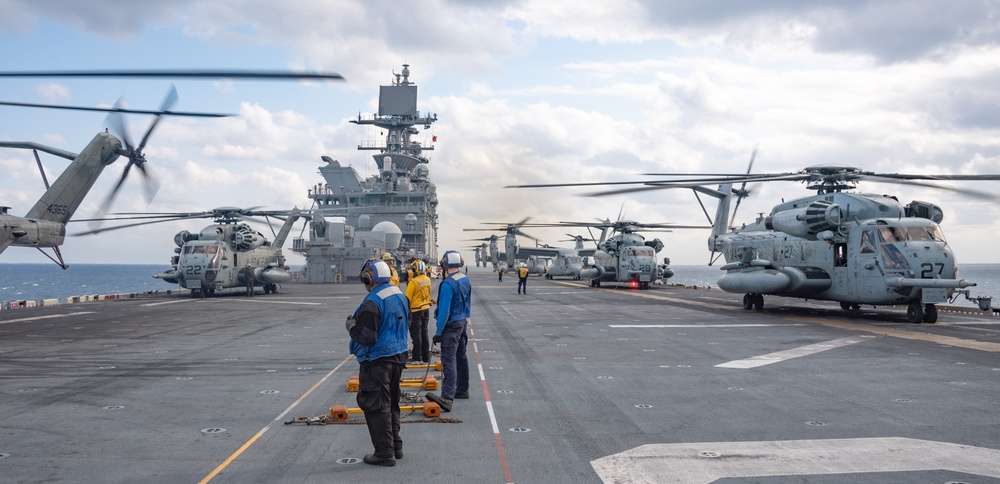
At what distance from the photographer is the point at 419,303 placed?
38.5 feet

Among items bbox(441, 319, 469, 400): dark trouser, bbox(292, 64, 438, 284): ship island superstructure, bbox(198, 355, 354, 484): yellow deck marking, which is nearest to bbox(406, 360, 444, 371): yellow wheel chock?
bbox(198, 355, 354, 484): yellow deck marking

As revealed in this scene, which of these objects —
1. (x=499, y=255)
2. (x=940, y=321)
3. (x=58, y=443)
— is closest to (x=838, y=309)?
(x=940, y=321)

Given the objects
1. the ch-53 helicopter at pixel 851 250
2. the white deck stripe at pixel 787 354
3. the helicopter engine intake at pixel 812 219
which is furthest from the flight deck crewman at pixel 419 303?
the helicopter engine intake at pixel 812 219

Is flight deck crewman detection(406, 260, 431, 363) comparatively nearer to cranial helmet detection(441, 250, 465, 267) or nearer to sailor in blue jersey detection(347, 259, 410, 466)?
cranial helmet detection(441, 250, 465, 267)

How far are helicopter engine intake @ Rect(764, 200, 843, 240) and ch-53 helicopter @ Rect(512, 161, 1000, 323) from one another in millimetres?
29

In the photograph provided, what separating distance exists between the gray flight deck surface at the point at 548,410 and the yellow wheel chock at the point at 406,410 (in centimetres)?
16

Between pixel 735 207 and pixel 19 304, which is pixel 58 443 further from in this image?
pixel 735 207

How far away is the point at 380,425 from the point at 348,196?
68361 mm

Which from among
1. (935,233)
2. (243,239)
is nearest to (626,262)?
(243,239)

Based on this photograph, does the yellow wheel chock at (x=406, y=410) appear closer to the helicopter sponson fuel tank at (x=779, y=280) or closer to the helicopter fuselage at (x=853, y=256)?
the helicopter fuselage at (x=853, y=256)

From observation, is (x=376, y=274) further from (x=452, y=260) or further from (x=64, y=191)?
(x=64, y=191)

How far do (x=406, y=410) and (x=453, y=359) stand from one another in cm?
92

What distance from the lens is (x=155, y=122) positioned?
896 inches

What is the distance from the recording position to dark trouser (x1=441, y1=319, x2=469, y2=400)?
9.00 meters
